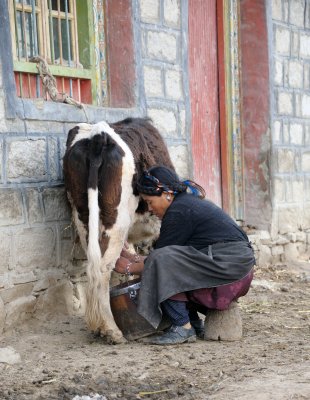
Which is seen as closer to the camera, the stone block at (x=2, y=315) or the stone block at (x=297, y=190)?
the stone block at (x=2, y=315)

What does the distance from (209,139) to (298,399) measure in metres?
4.68

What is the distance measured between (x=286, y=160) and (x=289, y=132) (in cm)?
34

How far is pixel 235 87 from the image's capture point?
8.32m

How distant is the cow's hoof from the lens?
5066mm

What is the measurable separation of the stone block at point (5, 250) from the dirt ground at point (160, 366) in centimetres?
49

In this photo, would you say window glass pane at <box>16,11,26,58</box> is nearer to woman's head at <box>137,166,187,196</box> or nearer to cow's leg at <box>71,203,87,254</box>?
cow's leg at <box>71,203,87,254</box>

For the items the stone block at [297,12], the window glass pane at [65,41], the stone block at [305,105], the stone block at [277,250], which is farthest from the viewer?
the stone block at [305,105]

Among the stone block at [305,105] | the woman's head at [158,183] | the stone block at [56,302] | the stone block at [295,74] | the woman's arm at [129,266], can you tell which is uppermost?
the stone block at [295,74]

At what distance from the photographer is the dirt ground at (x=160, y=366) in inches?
159

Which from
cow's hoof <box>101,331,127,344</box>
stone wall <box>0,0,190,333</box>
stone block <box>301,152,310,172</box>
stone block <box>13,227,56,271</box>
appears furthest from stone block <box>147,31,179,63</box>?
cow's hoof <box>101,331,127,344</box>

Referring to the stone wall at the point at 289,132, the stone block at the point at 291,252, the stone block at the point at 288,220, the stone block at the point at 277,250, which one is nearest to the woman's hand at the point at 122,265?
the stone wall at the point at 289,132

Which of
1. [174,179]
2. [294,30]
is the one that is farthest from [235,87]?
[174,179]

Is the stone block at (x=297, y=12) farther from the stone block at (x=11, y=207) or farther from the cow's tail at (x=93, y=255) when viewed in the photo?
the stone block at (x=11, y=207)

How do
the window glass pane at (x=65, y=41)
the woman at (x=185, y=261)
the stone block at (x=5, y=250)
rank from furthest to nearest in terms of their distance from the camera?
the window glass pane at (x=65, y=41) → the stone block at (x=5, y=250) → the woman at (x=185, y=261)
